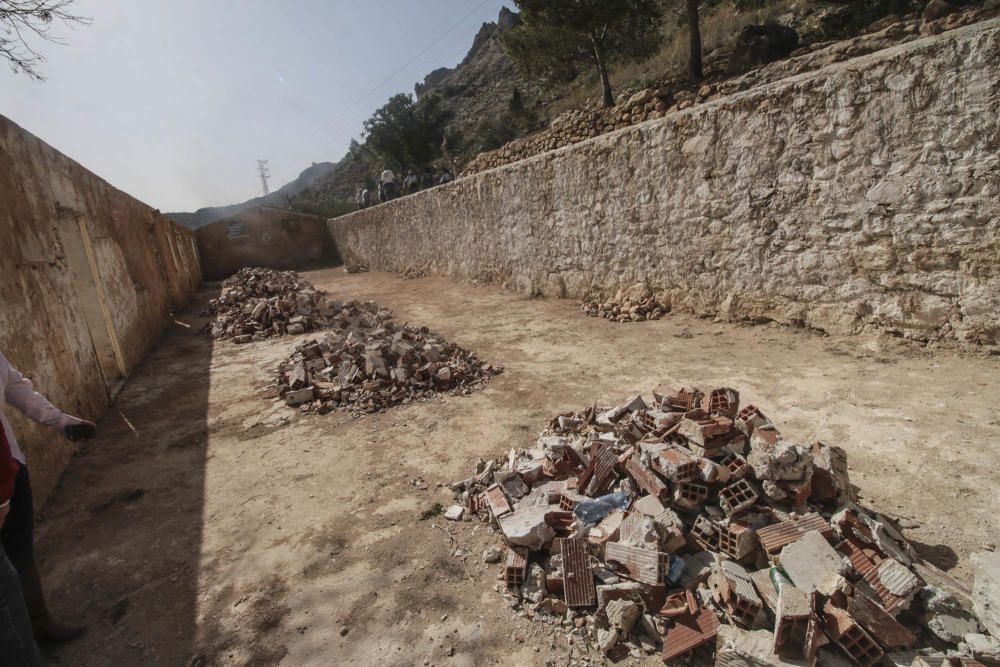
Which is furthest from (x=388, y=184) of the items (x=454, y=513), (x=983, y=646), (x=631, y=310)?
(x=983, y=646)

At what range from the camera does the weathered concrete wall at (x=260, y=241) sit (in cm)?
1955

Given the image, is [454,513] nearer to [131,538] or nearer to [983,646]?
[131,538]

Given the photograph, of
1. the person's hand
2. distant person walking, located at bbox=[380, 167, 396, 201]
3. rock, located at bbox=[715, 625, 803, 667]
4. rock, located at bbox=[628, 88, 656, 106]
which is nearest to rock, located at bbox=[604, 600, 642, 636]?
rock, located at bbox=[715, 625, 803, 667]

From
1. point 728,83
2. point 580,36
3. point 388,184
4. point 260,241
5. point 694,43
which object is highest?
point 580,36

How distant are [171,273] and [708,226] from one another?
1182 centimetres

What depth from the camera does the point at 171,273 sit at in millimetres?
10922

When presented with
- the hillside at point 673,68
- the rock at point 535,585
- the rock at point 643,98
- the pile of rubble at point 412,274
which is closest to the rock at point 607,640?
the rock at point 535,585

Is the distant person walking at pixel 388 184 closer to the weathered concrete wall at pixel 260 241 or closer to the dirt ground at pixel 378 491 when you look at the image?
the weathered concrete wall at pixel 260 241

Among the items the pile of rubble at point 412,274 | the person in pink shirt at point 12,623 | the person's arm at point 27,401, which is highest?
the person's arm at point 27,401

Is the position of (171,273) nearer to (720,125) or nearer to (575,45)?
(720,125)

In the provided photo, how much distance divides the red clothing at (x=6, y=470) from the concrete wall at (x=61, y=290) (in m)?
1.70

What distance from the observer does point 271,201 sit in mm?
63312

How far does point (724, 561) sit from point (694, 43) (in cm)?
1301

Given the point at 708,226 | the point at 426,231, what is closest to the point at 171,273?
the point at 426,231
